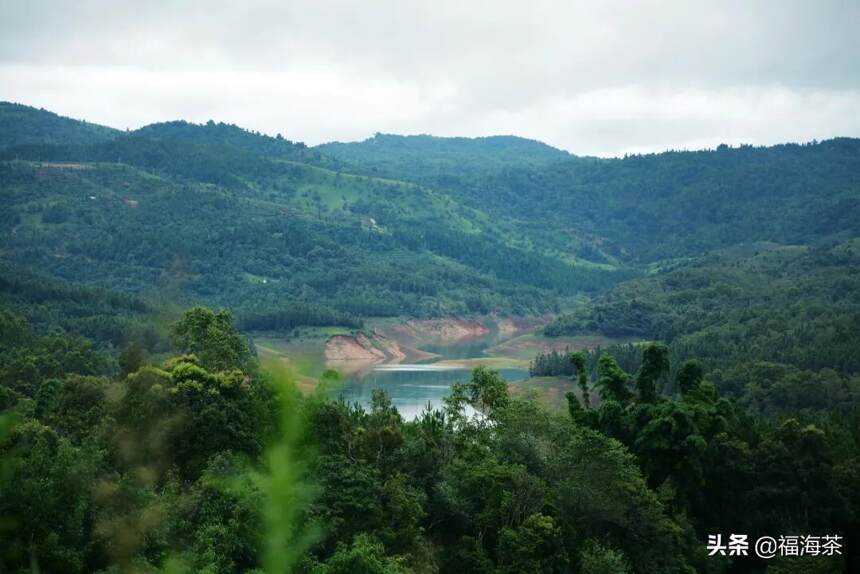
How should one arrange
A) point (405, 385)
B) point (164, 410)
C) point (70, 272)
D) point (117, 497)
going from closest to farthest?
1. point (117, 497)
2. point (164, 410)
3. point (405, 385)
4. point (70, 272)

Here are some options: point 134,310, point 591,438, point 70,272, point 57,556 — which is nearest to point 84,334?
point 134,310

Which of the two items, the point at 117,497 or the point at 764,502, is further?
the point at 764,502

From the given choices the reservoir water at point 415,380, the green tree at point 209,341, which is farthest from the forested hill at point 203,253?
the green tree at point 209,341

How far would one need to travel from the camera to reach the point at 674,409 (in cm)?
4184

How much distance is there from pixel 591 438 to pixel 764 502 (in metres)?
9.35

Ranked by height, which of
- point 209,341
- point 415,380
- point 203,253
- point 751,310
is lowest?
point 415,380

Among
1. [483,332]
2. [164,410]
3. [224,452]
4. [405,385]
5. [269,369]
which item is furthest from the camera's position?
[483,332]

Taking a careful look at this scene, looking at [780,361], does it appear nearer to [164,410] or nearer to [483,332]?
[164,410]

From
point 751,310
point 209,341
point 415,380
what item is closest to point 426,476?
point 209,341

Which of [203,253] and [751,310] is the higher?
[203,253]

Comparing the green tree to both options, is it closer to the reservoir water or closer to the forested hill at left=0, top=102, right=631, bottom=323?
the reservoir water

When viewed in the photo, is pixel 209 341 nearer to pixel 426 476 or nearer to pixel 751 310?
pixel 426 476

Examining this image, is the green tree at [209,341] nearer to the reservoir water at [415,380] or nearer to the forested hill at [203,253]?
the reservoir water at [415,380]

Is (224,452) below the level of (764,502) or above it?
above
